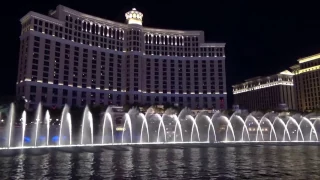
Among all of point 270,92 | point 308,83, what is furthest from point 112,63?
point 308,83

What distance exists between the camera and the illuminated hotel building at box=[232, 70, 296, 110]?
531 ft

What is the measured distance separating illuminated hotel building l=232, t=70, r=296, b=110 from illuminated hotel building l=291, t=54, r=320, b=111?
34.4 feet

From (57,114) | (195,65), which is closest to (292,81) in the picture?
(195,65)

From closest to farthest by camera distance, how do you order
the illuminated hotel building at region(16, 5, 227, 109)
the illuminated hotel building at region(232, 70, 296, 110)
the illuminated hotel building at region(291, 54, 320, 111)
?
1. the illuminated hotel building at region(16, 5, 227, 109)
2. the illuminated hotel building at region(291, 54, 320, 111)
3. the illuminated hotel building at region(232, 70, 296, 110)

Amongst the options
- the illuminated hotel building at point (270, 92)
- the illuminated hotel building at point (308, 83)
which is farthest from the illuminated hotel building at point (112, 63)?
the illuminated hotel building at point (270, 92)

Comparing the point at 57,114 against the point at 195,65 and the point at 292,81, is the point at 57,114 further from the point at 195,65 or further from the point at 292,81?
the point at 292,81

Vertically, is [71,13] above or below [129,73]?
→ above

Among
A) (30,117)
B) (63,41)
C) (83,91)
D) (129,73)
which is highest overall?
(63,41)

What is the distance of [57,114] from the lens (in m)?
74.4

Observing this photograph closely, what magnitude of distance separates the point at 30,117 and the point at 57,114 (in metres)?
6.38

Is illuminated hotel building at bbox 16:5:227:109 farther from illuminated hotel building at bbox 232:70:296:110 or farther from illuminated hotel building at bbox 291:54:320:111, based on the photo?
illuminated hotel building at bbox 232:70:296:110

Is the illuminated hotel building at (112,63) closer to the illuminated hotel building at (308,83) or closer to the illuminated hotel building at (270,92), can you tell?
the illuminated hotel building at (308,83)

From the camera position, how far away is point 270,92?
169125 millimetres

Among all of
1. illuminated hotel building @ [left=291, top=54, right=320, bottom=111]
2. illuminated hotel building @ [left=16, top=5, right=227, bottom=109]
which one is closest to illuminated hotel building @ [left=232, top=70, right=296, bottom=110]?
illuminated hotel building @ [left=291, top=54, right=320, bottom=111]
